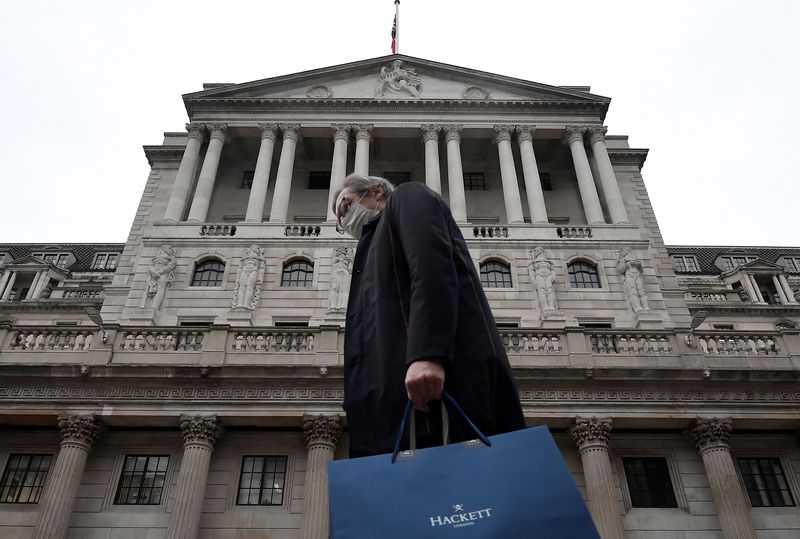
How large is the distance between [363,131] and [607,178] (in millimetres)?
13427

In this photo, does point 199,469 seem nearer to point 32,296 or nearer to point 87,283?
point 87,283

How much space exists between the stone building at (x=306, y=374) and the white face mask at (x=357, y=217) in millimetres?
13962

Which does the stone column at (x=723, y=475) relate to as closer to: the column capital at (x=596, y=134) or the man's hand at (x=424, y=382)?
the man's hand at (x=424, y=382)

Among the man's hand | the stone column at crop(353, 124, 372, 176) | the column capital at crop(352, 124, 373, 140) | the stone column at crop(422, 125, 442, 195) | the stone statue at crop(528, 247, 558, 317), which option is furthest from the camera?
the column capital at crop(352, 124, 373, 140)

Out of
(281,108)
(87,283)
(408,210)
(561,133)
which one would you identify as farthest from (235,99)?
A: (408,210)

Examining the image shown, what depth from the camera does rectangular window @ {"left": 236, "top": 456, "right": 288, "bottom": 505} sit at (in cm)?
1911

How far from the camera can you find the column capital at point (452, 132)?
33875 mm

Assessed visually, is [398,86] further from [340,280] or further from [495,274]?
[340,280]

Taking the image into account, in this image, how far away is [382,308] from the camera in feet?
14.7

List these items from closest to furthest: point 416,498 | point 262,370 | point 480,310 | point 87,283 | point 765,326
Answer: point 416,498
point 480,310
point 262,370
point 765,326
point 87,283

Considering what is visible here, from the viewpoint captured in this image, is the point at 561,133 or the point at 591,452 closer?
the point at 591,452

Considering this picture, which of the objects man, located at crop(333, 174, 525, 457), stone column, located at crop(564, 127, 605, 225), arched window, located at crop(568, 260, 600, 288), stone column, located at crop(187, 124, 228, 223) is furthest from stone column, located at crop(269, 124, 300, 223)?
man, located at crop(333, 174, 525, 457)

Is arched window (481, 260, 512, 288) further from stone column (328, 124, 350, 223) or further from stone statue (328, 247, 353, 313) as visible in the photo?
stone column (328, 124, 350, 223)

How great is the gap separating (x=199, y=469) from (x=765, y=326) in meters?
38.5
